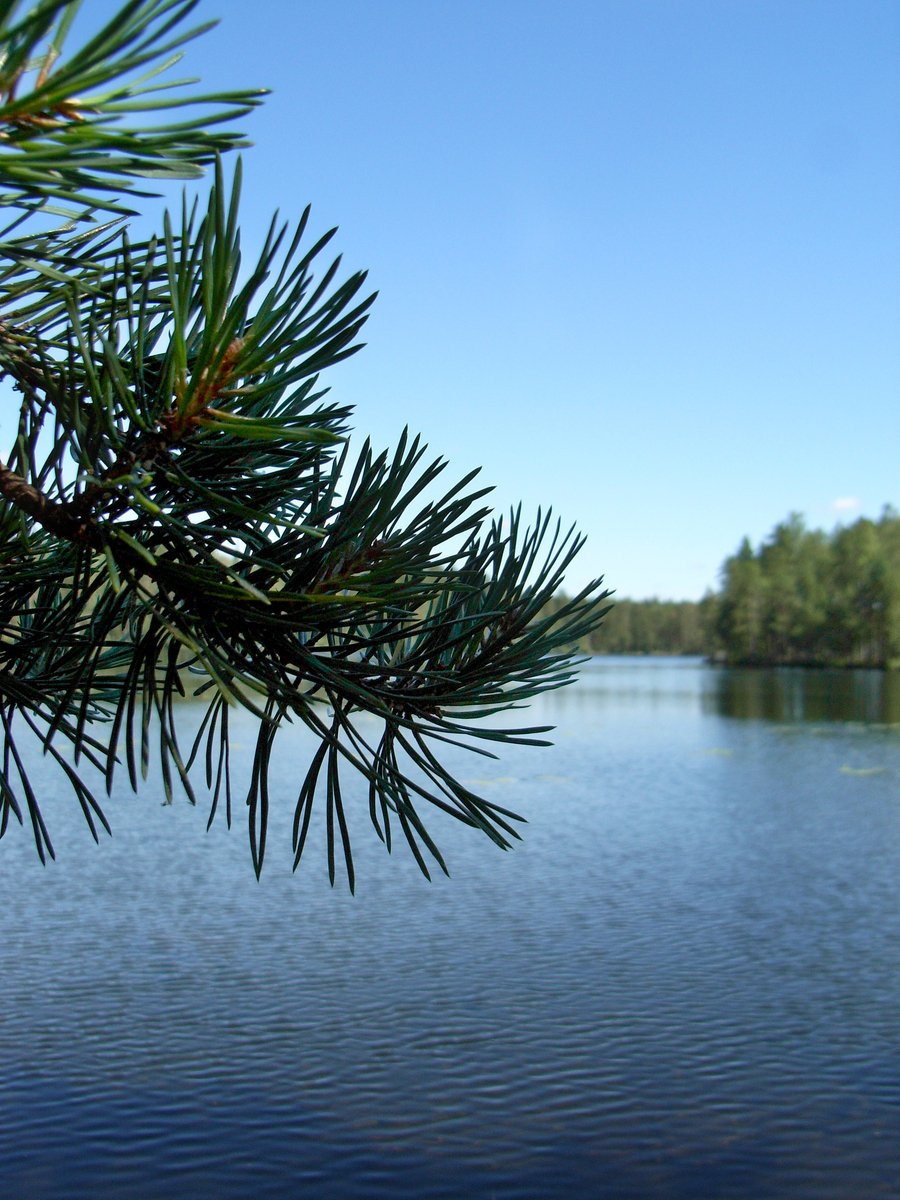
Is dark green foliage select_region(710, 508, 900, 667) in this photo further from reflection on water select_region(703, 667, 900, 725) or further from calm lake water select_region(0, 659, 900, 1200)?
calm lake water select_region(0, 659, 900, 1200)

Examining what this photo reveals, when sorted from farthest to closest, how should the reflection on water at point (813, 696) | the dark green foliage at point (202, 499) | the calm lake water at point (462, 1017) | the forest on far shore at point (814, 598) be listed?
the forest on far shore at point (814, 598), the reflection on water at point (813, 696), the calm lake water at point (462, 1017), the dark green foliage at point (202, 499)

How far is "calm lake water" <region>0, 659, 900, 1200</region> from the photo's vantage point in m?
5.42

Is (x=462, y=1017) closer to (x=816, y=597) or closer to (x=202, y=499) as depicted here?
(x=202, y=499)

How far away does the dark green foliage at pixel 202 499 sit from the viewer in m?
1.28

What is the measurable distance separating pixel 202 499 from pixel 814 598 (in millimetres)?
66796

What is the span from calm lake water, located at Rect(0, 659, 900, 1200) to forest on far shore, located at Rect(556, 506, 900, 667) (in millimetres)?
50620

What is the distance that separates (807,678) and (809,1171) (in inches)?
2019

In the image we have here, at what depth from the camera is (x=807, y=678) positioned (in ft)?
179

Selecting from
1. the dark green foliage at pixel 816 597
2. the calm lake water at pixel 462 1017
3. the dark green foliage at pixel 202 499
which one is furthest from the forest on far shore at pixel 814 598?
the dark green foliage at pixel 202 499

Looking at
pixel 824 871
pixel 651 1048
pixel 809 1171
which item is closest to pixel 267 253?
pixel 809 1171

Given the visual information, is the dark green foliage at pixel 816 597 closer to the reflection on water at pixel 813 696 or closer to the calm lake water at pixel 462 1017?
the reflection on water at pixel 813 696

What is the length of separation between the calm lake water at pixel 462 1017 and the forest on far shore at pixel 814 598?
5062cm

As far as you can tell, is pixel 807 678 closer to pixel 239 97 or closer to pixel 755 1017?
pixel 755 1017

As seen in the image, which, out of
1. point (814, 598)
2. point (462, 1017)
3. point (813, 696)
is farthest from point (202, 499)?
point (814, 598)
